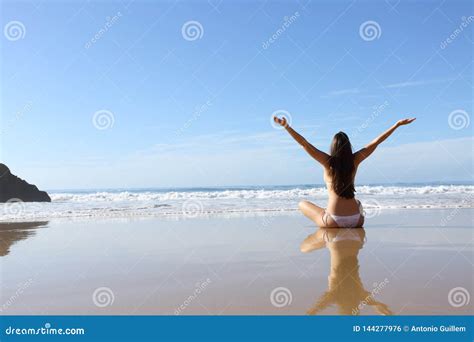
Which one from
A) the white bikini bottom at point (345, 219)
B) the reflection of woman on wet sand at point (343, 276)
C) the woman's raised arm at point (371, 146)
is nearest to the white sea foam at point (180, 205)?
the white bikini bottom at point (345, 219)

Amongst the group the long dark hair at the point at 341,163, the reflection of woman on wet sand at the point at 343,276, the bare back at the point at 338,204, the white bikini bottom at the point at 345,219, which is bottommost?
the reflection of woman on wet sand at the point at 343,276

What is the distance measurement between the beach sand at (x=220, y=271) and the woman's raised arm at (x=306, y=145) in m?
1.19

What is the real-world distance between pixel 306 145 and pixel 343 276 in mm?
2613

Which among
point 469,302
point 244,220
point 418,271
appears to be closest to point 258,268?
point 418,271

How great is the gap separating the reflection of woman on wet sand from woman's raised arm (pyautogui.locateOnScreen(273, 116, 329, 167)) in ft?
3.67

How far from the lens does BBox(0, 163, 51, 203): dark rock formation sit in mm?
24969

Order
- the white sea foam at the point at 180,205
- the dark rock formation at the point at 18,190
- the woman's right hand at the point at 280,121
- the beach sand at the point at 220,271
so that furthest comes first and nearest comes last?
1. the dark rock formation at the point at 18,190
2. the white sea foam at the point at 180,205
3. the woman's right hand at the point at 280,121
4. the beach sand at the point at 220,271

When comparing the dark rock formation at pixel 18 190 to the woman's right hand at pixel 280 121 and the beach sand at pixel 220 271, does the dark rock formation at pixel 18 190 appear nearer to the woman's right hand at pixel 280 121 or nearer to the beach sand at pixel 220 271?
the beach sand at pixel 220 271

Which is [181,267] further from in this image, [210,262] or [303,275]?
[303,275]

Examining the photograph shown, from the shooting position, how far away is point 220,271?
439 cm

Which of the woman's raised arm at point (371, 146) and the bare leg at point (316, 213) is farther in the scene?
the bare leg at point (316, 213)

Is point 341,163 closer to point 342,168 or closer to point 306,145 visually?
point 342,168

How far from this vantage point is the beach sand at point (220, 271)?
129 inches
